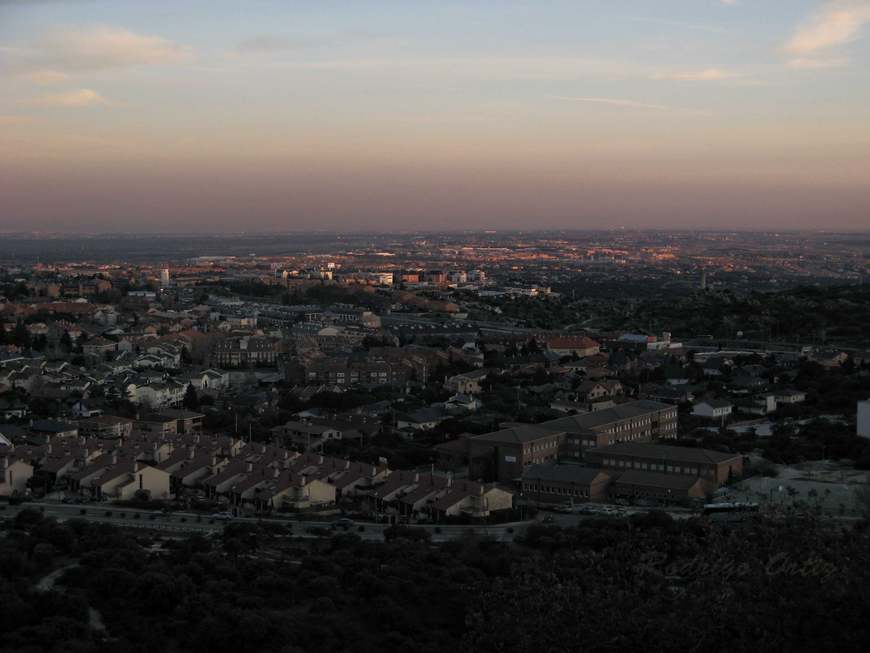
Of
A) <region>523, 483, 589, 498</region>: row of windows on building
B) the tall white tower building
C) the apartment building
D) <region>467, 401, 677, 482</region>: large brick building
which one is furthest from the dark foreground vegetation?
the apartment building

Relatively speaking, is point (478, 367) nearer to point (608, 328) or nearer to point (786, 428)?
point (786, 428)

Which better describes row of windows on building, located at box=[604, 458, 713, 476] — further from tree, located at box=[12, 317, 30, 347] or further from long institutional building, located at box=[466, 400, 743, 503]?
tree, located at box=[12, 317, 30, 347]

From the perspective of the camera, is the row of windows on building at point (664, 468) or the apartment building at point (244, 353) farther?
the apartment building at point (244, 353)

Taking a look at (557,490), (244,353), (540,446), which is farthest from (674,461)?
(244,353)

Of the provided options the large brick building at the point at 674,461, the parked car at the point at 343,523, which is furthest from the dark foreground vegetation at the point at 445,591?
the large brick building at the point at 674,461

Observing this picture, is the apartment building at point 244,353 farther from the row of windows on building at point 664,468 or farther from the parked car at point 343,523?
the parked car at point 343,523

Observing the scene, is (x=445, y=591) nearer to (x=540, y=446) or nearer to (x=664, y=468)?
(x=664, y=468)
